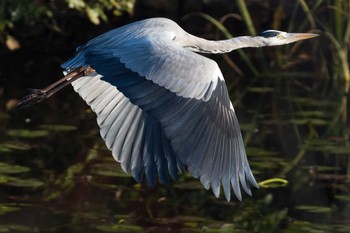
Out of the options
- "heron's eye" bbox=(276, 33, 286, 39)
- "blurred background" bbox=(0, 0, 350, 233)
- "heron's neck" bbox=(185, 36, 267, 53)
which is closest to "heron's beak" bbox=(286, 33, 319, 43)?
"heron's eye" bbox=(276, 33, 286, 39)

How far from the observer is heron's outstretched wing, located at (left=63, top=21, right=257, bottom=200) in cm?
479

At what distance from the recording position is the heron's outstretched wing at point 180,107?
189 inches

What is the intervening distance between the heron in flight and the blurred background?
0.64 m

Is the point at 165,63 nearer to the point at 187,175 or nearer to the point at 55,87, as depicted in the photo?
the point at 55,87

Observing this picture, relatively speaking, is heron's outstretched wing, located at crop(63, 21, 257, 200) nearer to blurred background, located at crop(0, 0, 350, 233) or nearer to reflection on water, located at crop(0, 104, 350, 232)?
reflection on water, located at crop(0, 104, 350, 232)

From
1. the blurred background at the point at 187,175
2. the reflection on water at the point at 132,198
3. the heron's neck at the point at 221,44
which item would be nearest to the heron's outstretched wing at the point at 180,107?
the heron's neck at the point at 221,44

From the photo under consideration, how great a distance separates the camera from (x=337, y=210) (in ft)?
20.5

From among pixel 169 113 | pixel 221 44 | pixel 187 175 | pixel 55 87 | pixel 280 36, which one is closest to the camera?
pixel 169 113

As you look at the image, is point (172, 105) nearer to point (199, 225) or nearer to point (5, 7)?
point (199, 225)

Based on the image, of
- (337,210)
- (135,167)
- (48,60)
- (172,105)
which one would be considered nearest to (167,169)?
(135,167)

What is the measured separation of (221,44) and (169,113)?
144 centimetres

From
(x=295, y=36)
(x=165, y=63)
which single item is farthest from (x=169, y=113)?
(x=295, y=36)

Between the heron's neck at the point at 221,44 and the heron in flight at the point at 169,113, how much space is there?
360 mm

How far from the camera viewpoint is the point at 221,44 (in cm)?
611
